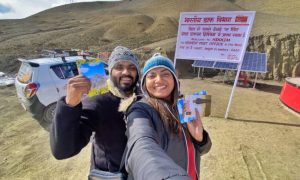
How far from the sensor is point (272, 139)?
547 cm

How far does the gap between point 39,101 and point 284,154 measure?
6.62 m

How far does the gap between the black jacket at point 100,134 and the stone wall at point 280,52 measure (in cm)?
1693

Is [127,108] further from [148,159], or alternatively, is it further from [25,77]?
[25,77]

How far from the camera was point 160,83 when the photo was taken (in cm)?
167

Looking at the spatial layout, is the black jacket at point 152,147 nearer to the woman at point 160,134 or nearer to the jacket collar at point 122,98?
the woman at point 160,134

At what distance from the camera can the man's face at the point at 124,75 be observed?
1953 millimetres

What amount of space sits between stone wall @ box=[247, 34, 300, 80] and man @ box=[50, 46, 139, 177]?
54.7 ft

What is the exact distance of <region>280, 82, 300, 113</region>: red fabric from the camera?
25.6 ft

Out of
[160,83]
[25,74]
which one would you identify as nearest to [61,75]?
[25,74]

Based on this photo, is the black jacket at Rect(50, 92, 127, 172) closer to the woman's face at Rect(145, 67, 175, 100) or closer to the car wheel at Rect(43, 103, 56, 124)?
the woman's face at Rect(145, 67, 175, 100)

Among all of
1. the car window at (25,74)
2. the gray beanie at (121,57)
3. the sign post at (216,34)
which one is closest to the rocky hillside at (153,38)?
the sign post at (216,34)

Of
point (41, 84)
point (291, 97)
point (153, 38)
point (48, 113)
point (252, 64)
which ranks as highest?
point (153, 38)

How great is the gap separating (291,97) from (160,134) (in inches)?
350

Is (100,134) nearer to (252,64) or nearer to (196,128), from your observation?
(196,128)
